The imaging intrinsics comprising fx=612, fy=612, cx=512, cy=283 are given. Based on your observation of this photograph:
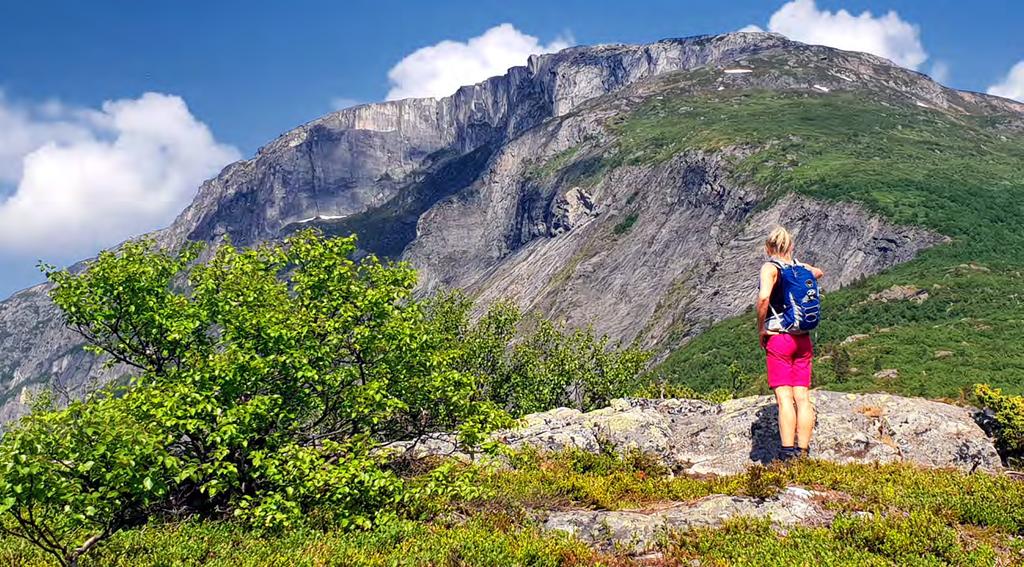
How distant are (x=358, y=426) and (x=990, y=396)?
49.6ft

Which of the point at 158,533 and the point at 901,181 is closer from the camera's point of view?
the point at 158,533

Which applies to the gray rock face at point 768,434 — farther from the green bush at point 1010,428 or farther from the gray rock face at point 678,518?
the gray rock face at point 678,518

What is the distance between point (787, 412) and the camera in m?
10.8

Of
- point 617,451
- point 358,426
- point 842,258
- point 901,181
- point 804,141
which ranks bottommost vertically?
point 617,451

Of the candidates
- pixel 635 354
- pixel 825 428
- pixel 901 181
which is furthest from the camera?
pixel 901 181

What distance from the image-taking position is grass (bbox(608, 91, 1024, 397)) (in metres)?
81.0

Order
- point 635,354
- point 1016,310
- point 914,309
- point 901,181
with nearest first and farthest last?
1. point 635,354
2. point 1016,310
3. point 914,309
4. point 901,181

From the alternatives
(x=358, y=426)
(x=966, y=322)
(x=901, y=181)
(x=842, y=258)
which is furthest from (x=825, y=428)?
(x=901, y=181)

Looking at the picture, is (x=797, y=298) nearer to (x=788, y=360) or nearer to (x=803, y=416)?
(x=788, y=360)

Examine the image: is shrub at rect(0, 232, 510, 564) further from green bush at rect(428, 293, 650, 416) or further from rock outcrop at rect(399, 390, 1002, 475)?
green bush at rect(428, 293, 650, 416)

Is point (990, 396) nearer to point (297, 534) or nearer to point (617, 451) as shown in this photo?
point (617, 451)

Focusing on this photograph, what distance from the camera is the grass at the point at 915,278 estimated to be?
266ft

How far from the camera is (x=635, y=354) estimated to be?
50.2 metres

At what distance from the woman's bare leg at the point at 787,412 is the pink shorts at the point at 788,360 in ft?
0.40
